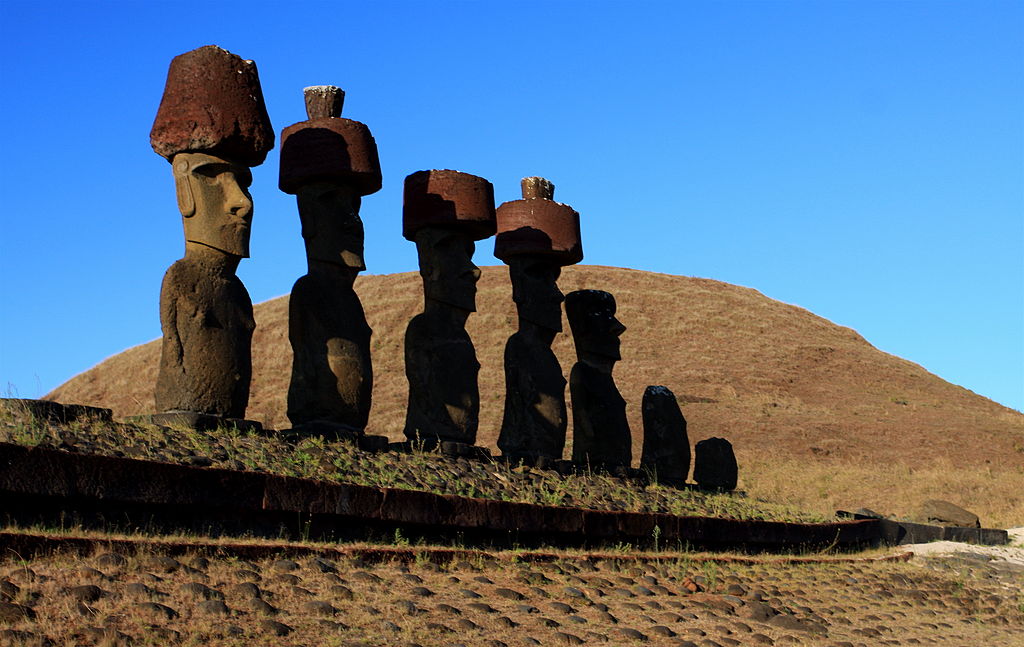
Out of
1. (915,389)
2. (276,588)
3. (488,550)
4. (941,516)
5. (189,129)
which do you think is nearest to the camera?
(276,588)

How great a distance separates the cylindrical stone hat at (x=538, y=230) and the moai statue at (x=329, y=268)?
9.15ft

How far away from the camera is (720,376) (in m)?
34.5

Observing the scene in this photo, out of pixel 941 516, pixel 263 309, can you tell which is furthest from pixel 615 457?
pixel 263 309

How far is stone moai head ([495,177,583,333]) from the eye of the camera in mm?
13180

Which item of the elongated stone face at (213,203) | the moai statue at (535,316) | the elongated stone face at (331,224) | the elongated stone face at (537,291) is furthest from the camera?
the elongated stone face at (537,291)

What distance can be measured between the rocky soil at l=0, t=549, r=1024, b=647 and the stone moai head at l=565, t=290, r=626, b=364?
4.26 meters

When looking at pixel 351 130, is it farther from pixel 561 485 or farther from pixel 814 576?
pixel 814 576

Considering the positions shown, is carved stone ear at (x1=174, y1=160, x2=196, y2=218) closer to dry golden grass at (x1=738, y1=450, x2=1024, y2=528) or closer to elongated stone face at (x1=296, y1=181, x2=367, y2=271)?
elongated stone face at (x1=296, y1=181, x2=367, y2=271)

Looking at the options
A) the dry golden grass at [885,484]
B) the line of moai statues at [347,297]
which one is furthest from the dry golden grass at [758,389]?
the line of moai statues at [347,297]

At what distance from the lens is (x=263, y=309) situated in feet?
139

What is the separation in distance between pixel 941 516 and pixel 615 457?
297 inches

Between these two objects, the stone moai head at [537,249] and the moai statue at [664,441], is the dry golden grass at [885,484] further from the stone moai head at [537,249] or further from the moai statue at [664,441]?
the stone moai head at [537,249]

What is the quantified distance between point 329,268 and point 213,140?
1.78 metres

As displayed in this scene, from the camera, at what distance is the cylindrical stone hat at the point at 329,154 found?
34.4 feet
